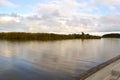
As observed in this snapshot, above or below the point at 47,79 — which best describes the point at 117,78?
above

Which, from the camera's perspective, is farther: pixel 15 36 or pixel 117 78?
pixel 15 36

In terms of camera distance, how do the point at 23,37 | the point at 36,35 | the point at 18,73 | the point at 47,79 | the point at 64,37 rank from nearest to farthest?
the point at 47,79
the point at 18,73
the point at 23,37
the point at 36,35
the point at 64,37

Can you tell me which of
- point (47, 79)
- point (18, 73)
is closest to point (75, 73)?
point (47, 79)

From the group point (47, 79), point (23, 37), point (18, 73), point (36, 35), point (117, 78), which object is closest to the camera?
point (117, 78)

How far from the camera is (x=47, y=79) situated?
36.4 ft

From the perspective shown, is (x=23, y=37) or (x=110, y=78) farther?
(x=23, y=37)

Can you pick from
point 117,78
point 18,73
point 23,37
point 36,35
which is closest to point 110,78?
point 117,78

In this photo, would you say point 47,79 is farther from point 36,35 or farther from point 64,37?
point 64,37

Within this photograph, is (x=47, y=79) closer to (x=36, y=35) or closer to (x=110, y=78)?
(x=110, y=78)

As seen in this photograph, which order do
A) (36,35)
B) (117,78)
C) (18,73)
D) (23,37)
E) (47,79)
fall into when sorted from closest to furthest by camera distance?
(117,78) → (47,79) → (18,73) → (23,37) → (36,35)

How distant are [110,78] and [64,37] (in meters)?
78.0

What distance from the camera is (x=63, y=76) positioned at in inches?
464

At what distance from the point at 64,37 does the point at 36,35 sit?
2084 centimetres

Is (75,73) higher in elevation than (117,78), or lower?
lower
